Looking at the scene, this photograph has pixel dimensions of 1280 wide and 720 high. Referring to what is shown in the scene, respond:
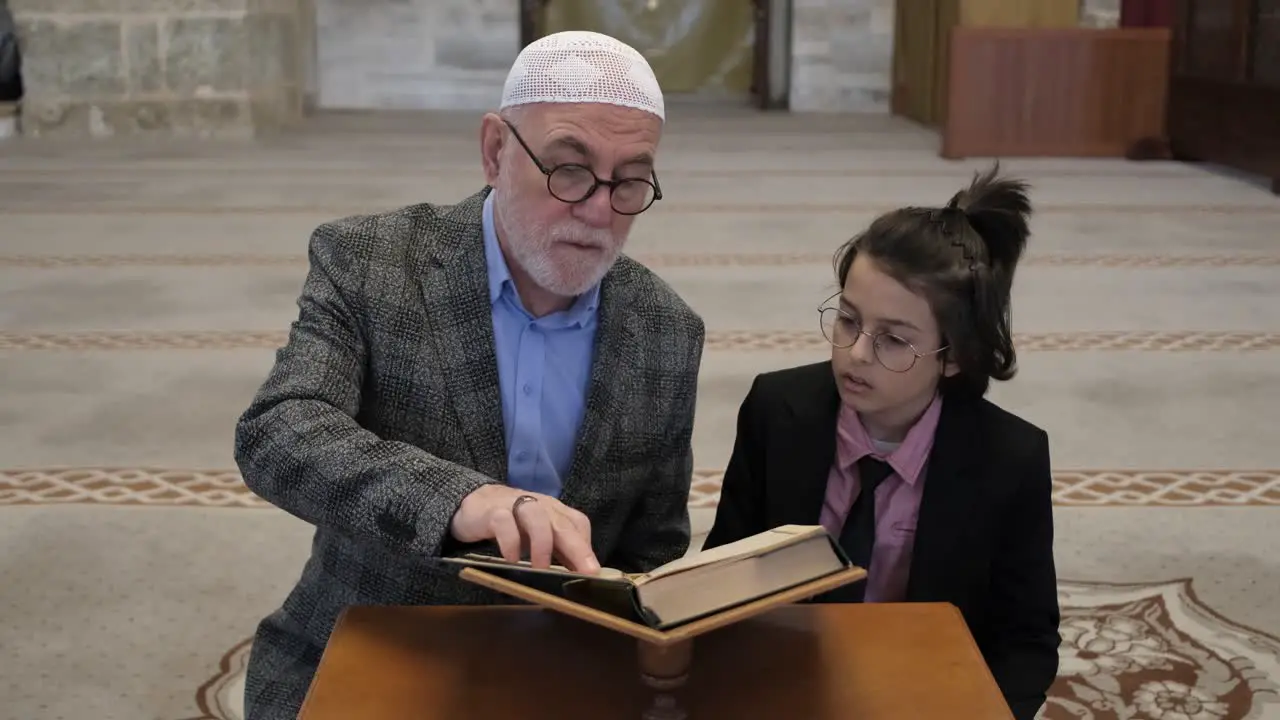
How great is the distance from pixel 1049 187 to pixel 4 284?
4618mm

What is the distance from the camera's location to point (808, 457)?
1.67 m

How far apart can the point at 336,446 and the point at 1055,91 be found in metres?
7.58

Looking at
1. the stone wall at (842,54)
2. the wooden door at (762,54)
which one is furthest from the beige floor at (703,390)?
the wooden door at (762,54)

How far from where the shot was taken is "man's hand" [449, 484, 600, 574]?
1102 millimetres

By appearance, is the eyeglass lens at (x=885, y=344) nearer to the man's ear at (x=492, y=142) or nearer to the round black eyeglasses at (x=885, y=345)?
the round black eyeglasses at (x=885, y=345)

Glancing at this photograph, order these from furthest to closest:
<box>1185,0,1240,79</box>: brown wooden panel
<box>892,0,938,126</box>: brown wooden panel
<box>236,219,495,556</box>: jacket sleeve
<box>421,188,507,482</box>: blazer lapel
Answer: <box>892,0,938,126</box>: brown wooden panel < <box>1185,0,1240,79</box>: brown wooden panel < <box>421,188,507,482</box>: blazer lapel < <box>236,219,495,556</box>: jacket sleeve

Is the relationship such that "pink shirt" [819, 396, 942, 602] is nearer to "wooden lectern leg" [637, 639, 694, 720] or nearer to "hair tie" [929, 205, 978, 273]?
"hair tie" [929, 205, 978, 273]

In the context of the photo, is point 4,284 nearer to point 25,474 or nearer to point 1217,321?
point 25,474

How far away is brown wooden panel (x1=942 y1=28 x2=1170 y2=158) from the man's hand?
7.48 meters

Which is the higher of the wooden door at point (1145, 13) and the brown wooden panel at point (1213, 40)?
the wooden door at point (1145, 13)

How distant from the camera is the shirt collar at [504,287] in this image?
5.20ft

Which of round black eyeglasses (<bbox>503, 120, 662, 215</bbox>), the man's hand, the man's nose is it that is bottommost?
the man's hand

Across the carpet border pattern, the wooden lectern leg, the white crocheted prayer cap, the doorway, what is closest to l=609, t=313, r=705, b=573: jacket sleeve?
the white crocheted prayer cap

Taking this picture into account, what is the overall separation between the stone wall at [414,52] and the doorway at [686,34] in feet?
5.68
